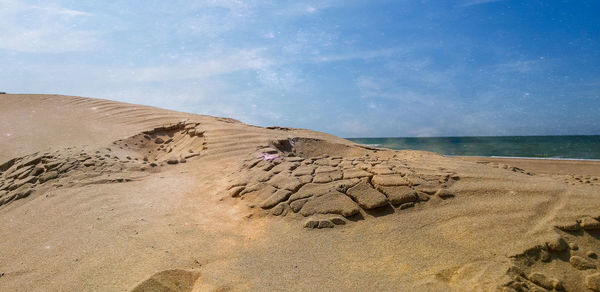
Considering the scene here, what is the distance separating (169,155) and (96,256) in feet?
8.98

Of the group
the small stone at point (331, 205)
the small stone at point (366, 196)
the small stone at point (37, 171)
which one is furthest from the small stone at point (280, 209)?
the small stone at point (37, 171)

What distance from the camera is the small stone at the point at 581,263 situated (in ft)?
4.97

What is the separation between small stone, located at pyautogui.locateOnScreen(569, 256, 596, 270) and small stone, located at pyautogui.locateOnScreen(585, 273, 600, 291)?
61 millimetres

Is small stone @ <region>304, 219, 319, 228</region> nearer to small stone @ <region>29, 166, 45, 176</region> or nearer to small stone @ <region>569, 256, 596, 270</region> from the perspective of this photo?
small stone @ <region>569, 256, 596, 270</region>

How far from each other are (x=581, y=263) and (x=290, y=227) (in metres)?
1.59

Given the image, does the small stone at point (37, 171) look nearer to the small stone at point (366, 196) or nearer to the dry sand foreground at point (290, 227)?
the dry sand foreground at point (290, 227)

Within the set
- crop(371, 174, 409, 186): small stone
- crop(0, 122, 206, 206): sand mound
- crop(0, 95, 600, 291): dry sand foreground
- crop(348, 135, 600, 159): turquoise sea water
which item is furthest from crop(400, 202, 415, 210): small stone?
crop(348, 135, 600, 159): turquoise sea water

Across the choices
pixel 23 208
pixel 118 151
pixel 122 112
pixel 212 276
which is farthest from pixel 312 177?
pixel 122 112

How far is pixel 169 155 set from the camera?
436cm

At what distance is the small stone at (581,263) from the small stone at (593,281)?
6 cm

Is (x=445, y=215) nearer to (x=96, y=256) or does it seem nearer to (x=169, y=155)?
(x=96, y=256)

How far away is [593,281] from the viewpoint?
143 cm

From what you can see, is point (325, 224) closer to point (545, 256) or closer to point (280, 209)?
point (280, 209)

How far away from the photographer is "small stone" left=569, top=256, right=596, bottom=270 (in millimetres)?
1516
